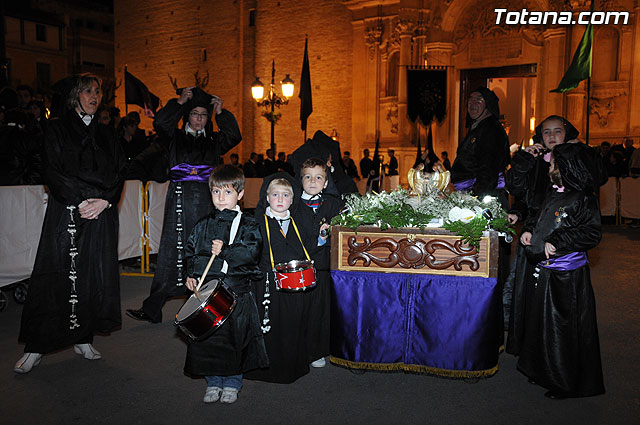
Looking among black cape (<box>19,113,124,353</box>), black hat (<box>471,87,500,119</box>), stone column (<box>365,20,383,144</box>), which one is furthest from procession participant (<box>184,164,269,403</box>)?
stone column (<box>365,20,383,144</box>)

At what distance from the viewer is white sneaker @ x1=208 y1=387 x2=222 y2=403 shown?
394 cm

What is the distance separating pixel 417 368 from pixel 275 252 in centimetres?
A: 140

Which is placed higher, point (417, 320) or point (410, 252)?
point (410, 252)

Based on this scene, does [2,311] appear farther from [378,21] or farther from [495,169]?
[378,21]

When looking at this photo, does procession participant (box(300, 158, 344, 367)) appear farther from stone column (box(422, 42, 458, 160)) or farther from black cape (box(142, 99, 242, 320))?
stone column (box(422, 42, 458, 160))

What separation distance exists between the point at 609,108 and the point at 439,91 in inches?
210

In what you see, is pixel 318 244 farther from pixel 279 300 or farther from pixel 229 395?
pixel 229 395

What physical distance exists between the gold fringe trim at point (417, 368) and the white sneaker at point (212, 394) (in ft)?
3.15

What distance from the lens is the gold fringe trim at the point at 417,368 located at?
165 inches

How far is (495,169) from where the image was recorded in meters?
5.42

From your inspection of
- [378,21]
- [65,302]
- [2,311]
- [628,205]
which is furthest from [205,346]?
[378,21]

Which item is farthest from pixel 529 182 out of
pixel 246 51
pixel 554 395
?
pixel 246 51

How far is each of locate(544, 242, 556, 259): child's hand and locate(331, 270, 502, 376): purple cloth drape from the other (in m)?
0.43

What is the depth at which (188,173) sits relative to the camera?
5859 mm
